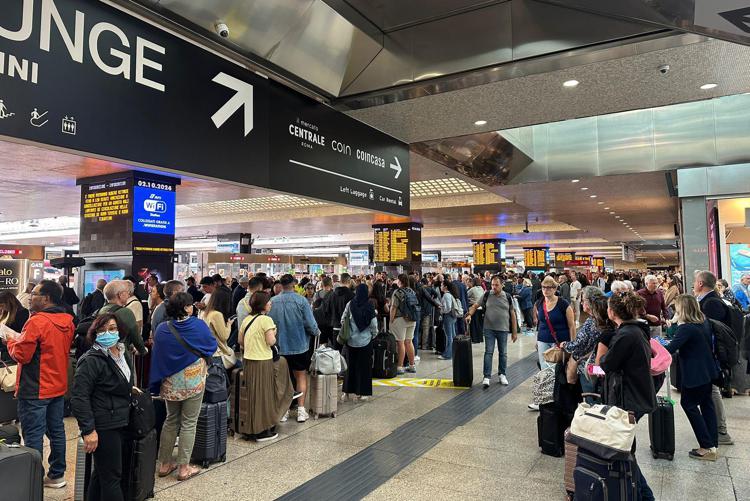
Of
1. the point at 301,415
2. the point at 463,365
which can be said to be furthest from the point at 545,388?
the point at 301,415

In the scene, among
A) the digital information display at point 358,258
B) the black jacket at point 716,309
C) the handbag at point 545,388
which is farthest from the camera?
the digital information display at point 358,258

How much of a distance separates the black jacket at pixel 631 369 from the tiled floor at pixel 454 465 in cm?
101

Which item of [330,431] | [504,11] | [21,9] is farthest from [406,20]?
[330,431]

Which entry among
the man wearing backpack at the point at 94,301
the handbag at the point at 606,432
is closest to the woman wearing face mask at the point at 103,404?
the handbag at the point at 606,432

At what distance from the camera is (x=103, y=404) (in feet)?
10.5

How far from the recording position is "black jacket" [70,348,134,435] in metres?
3.06

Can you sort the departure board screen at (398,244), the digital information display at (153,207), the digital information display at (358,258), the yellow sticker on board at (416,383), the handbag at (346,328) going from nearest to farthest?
the handbag at (346,328)
the yellow sticker on board at (416,383)
the digital information display at (153,207)
the departure board screen at (398,244)
the digital information display at (358,258)

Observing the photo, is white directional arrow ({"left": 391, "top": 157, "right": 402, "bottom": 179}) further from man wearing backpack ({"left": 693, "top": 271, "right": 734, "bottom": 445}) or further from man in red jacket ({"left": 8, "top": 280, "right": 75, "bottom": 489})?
man wearing backpack ({"left": 693, "top": 271, "right": 734, "bottom": 445})

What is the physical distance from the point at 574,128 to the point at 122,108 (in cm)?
886

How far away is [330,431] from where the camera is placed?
5559 millimetres

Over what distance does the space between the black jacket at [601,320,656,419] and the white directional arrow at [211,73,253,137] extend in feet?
10.1

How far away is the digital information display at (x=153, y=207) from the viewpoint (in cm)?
812

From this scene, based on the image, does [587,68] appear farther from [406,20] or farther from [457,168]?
[457,168]

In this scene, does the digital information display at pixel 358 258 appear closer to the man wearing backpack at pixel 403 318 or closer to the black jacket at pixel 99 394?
the man wearing backpack at pixel 403 318
